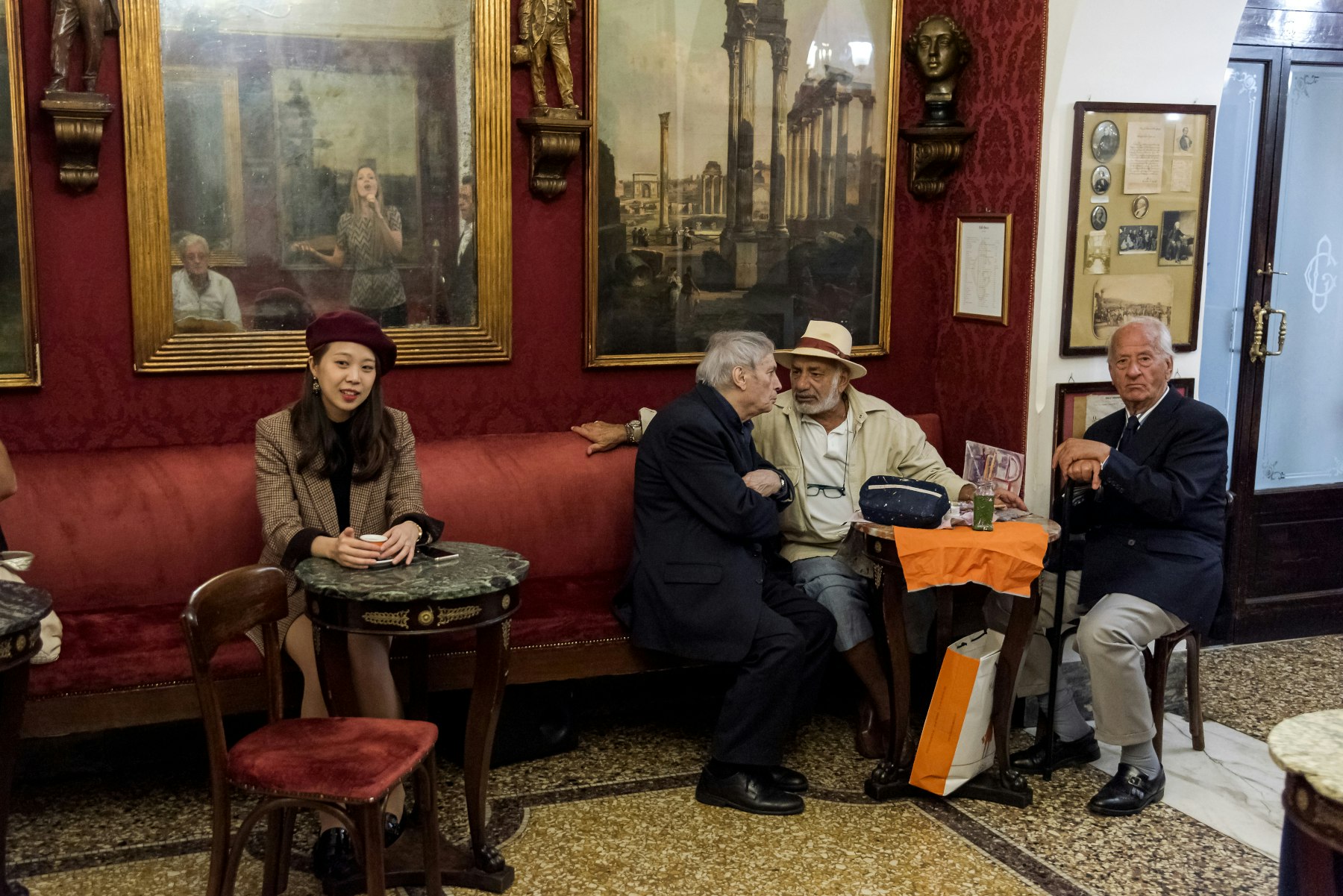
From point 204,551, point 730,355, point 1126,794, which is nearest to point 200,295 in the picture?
point 204,551

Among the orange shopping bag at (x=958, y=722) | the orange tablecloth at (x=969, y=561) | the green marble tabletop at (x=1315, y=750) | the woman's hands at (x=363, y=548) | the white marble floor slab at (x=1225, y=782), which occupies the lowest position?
the white marble floor slab at (x=1225, y=782)

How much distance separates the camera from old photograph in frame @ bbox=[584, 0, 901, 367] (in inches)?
193

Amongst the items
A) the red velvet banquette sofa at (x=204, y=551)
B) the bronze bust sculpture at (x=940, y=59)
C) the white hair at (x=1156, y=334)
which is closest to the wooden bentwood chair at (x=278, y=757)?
the red velvet banquette sofa at (x=204, y=551)

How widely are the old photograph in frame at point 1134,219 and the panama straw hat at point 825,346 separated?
84 cm

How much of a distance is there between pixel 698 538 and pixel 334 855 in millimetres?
1445

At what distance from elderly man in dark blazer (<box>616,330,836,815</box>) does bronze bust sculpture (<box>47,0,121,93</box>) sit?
82.9 inches

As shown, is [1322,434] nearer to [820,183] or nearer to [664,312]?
[820,183]

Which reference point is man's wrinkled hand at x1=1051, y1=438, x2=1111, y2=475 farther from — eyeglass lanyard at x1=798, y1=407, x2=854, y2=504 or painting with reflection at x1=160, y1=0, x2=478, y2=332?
painting with reflection at x1=160, y1=0, x2=478, y2=332

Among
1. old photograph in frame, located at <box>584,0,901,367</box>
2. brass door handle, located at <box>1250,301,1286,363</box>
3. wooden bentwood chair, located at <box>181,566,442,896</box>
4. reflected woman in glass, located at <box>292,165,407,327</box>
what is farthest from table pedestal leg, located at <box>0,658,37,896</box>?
brass door handle, located at <box>1250,301,1286,363</box>

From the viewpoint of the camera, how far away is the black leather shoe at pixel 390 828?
11.8 feet

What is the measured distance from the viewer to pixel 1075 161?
4785 millimetres

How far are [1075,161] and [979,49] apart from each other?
0.69 meters

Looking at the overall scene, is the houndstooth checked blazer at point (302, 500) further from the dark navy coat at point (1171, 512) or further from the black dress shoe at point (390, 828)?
the dark navy coat at point (1171, 512)

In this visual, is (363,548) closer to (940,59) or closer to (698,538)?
(698,538)
